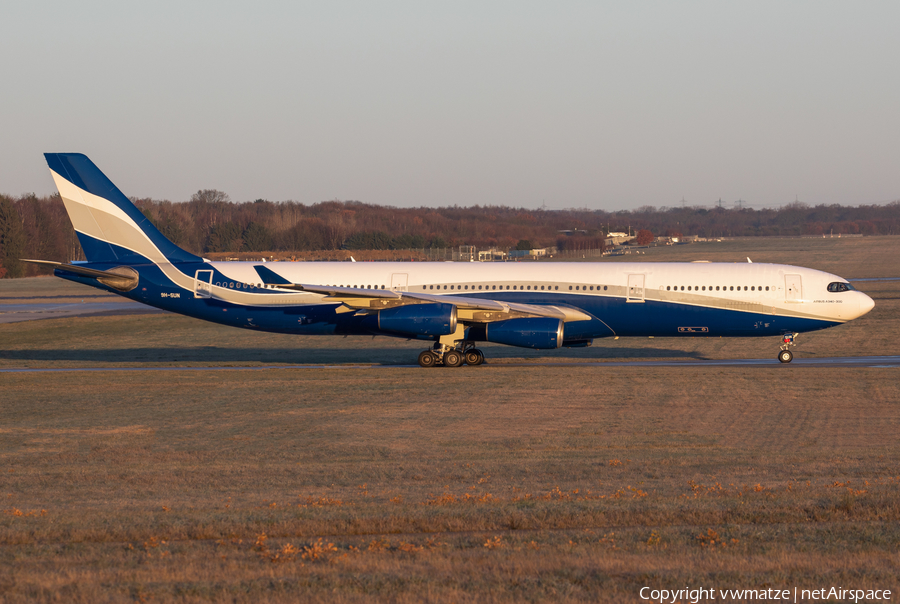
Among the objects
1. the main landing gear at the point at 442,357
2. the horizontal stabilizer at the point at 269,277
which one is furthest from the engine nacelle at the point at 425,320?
the horizontal stabilizer at the point at 269,277

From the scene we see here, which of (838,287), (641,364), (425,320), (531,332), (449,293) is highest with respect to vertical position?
(838,287)

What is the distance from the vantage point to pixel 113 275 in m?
36.1

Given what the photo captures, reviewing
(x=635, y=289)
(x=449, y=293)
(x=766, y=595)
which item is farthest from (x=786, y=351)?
(x=766, y=595)

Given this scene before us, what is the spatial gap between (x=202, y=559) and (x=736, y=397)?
19874 millimetres

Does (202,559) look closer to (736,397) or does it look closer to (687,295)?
(736,397)

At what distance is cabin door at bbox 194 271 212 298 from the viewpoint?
36781 mm

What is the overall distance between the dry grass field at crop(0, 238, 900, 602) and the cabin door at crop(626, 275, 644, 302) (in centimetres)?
323

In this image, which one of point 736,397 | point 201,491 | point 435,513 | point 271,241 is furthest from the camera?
point 271,241

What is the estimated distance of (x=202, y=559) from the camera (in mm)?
10922

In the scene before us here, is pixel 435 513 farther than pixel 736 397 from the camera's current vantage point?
No

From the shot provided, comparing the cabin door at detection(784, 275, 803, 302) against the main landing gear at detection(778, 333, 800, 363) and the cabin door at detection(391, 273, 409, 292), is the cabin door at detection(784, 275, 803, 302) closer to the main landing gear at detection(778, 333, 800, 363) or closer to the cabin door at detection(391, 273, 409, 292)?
the main landing gear at detection(778, 333, 800, 363)

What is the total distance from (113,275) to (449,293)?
45.8ft

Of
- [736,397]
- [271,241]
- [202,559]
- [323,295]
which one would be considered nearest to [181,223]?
[271,241]

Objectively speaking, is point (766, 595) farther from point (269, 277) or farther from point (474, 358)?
point (269, 277)
